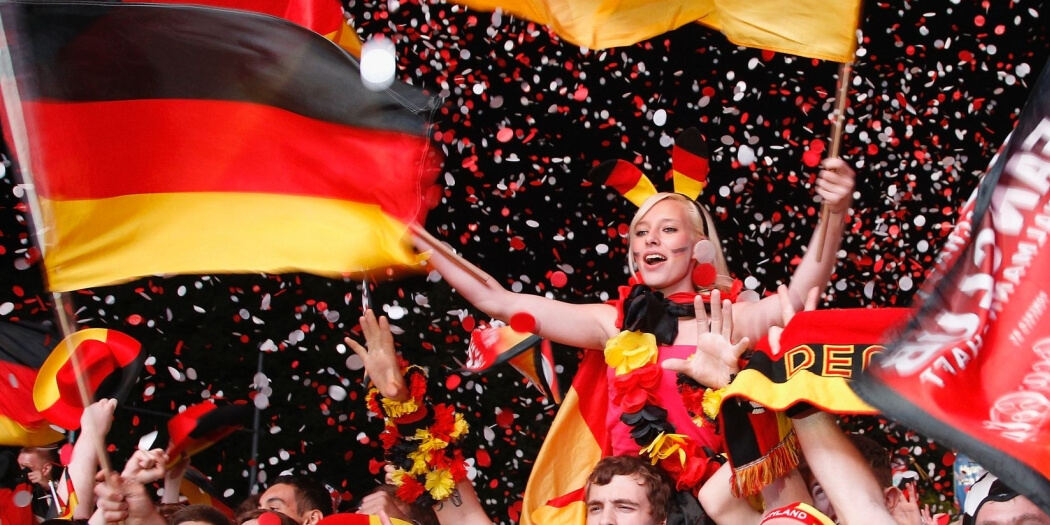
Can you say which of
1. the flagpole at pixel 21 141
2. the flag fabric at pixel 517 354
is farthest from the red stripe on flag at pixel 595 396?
the flagpole at pixel 21 141

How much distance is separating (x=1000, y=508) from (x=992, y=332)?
733mm

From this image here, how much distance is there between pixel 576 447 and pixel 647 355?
46 centimetres

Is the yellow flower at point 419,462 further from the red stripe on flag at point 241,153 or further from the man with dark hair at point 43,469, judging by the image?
the man with dark hair at point 43,469

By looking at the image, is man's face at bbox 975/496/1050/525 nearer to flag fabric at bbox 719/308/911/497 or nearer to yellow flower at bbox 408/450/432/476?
flag fabric at bbox 719/308/911/497

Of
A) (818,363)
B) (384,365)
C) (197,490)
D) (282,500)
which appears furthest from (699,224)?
(197,490)

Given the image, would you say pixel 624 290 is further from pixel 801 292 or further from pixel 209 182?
pixel 209 182

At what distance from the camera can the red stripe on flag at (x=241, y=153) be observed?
335 centimetres

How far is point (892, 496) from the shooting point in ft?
9.84

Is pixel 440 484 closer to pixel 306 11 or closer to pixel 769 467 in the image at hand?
pixel 769 467

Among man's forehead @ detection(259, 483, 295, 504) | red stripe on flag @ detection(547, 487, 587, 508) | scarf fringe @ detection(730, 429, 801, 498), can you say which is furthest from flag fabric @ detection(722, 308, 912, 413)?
man's forehead @ detection(259, 483, 295, 504)

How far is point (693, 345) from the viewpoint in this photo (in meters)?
3.69

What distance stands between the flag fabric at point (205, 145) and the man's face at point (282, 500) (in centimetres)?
102

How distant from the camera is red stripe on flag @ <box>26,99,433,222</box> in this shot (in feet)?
11.0

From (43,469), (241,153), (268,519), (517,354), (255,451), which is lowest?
(255,451)
